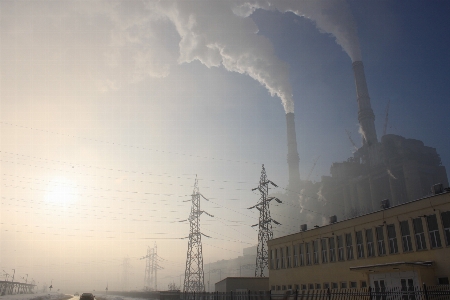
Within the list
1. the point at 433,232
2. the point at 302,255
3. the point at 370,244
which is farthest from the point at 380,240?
the point at 302,255

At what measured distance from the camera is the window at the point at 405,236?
27891 mm

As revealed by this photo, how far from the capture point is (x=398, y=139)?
355ft

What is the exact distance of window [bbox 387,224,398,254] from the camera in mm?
29172

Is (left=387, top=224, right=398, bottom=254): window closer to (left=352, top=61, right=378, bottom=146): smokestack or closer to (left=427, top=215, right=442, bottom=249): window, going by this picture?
(left=427, top=215, right=442, bottom=249): window

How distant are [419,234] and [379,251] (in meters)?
4.57

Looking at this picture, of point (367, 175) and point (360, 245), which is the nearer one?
point (360, 245)

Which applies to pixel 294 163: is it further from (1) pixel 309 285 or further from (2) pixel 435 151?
(1) pixel 309 285

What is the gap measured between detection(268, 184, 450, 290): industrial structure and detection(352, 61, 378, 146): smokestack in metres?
86.0

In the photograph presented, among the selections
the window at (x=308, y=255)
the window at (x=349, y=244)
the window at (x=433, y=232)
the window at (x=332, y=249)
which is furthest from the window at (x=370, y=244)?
the window at (x=308, y=255)

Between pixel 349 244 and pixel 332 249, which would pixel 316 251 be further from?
pixel 349 244

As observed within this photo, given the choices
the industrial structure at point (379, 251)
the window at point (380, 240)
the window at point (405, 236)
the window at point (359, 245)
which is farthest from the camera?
the window at point (359, 245)

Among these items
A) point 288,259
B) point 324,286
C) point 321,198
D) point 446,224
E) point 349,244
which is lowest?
point 324,286

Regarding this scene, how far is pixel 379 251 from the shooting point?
30.6 meters

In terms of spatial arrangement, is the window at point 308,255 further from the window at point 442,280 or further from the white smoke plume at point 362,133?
the white smoke plume at point 362,133
